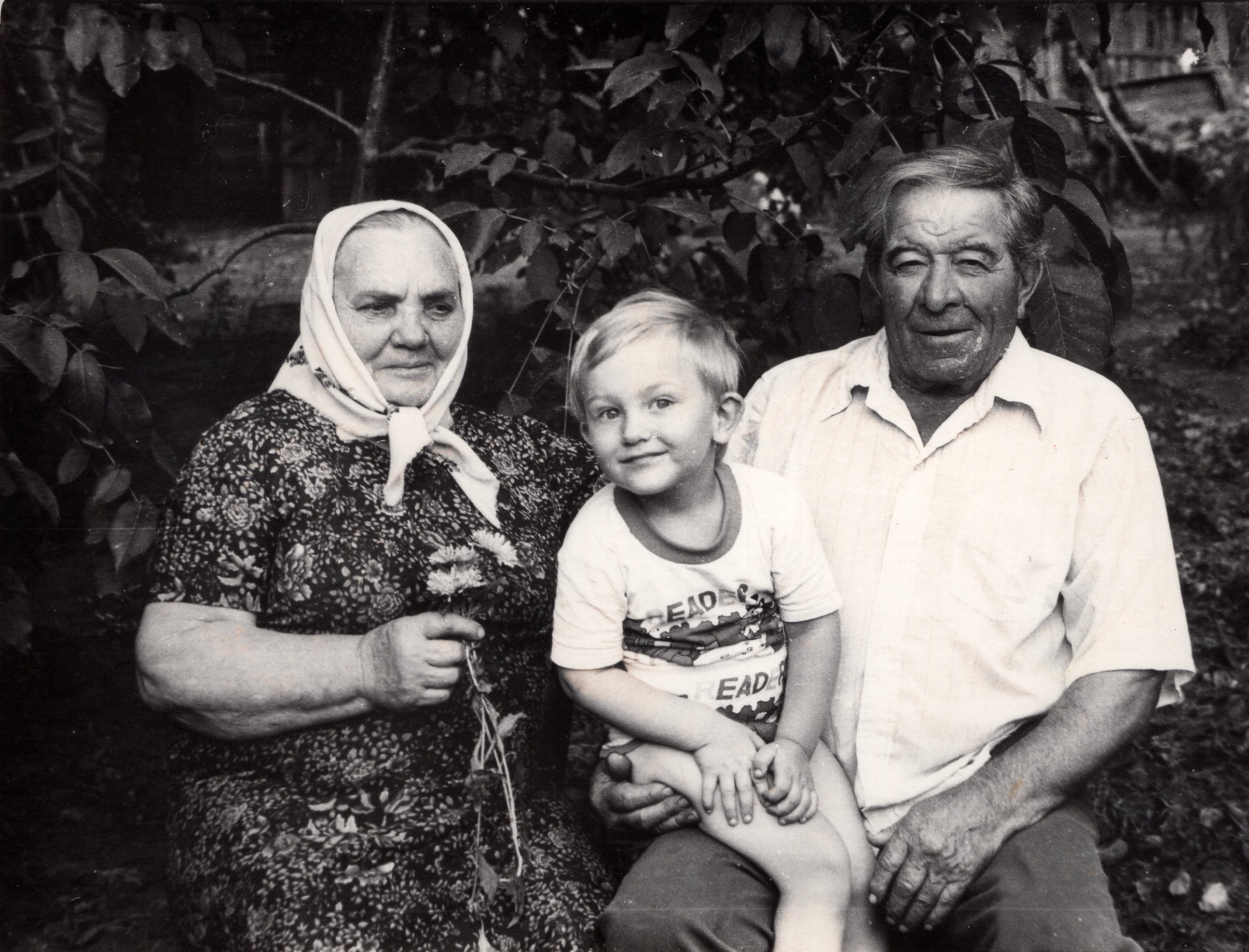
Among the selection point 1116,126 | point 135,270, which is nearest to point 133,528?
point 135,270

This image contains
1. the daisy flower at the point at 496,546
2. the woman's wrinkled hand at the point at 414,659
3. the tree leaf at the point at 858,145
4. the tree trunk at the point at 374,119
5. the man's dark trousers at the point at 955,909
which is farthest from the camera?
the tree trunk at the point at 374,119

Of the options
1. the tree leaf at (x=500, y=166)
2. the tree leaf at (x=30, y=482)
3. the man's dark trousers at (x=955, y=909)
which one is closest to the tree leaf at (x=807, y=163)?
the tree leaf at (x=500, y=166)

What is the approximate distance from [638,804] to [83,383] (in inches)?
57.9

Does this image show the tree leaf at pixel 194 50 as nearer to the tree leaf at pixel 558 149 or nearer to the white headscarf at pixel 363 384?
the white headscarf at pixel 363 384

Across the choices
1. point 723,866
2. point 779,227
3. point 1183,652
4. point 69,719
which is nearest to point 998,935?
point 723,866

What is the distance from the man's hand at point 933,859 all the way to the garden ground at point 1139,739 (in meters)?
0.51

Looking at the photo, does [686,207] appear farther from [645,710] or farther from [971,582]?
[645,710]

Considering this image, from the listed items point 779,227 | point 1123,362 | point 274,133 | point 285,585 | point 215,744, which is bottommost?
point 215,744

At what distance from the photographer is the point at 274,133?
97.4 inches

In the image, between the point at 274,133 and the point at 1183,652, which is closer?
the point at 1183,652

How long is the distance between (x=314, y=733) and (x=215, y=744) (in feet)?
0.65

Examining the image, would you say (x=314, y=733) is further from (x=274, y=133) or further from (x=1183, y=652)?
(x=1183, y=652)

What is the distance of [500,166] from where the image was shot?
242 cm

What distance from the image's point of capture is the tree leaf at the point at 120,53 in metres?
2.32
